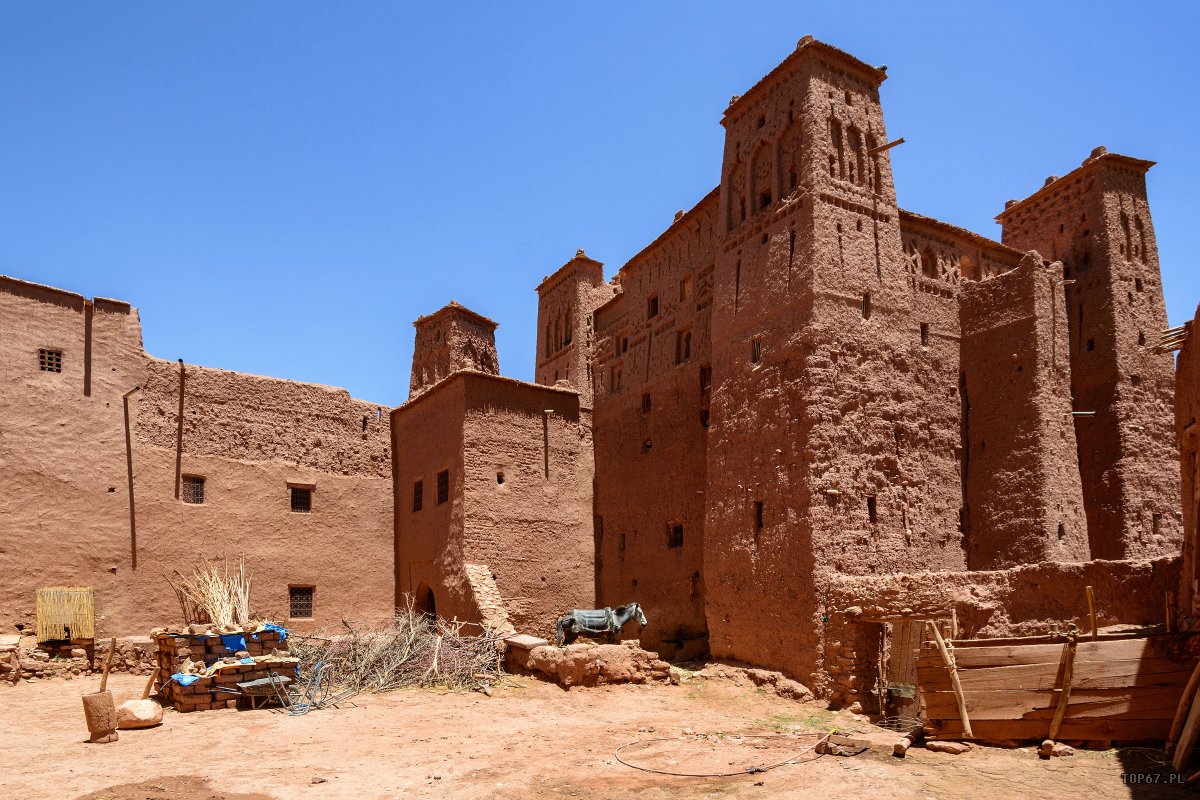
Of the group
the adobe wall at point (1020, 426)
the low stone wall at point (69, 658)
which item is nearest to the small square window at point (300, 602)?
the low stone wall at point (69, 658)

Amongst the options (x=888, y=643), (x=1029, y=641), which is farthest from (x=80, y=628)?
(x=1029, y=641)

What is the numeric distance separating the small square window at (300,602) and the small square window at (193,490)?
314 cm

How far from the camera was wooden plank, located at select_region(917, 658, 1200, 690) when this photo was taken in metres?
10.7

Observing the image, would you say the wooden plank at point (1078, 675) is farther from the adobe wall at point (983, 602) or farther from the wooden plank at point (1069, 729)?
the adobe wall at point (983, 602)

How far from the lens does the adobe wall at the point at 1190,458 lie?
480 inches

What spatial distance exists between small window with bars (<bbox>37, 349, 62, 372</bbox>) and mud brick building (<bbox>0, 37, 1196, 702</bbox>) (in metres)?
0.04

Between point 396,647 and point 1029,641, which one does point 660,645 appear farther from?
point 1029,641

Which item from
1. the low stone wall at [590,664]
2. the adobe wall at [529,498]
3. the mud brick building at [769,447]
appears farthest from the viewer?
the adobe wall at [529,498]

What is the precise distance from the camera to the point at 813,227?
2020 centimetres

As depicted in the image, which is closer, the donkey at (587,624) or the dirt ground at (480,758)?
the dirt ground at (480,758)

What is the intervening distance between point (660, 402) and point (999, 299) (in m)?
9.94

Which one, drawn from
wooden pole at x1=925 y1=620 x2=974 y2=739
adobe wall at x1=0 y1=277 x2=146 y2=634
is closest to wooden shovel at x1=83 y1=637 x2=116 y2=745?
adobe wall at x1=0 y1=277 x2=146 y2=634

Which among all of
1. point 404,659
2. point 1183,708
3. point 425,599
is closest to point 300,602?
point 425,599

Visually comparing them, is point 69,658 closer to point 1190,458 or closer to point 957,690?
point 957,690
